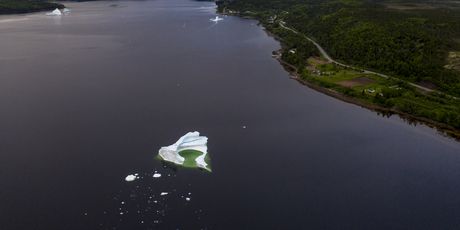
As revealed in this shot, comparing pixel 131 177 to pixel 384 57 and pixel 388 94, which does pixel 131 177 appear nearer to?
pixel 388 94

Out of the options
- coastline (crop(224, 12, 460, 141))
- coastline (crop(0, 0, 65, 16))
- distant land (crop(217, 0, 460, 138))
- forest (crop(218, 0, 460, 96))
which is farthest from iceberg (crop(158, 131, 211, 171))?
coastline (crop(0, 0, 65, 16))

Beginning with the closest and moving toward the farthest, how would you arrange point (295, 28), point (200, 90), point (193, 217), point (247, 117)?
1. point (193, 217)
2. point (247, 117)
3. point (200, 90)
4. point (295, 28)

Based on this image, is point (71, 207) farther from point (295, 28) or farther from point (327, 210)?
point (295, 28)

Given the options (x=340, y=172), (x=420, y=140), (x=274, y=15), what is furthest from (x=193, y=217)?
(x=274, y=15)

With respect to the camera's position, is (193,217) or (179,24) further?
(179,24)

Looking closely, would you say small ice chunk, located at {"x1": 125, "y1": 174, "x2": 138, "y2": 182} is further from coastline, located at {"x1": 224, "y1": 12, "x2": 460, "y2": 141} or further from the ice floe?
coastline, located at {"x1": 224, "y1": 12, "x2": 460, "y2": 141}

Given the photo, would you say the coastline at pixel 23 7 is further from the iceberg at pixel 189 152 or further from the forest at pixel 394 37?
the iceberg at pixel 189 152
